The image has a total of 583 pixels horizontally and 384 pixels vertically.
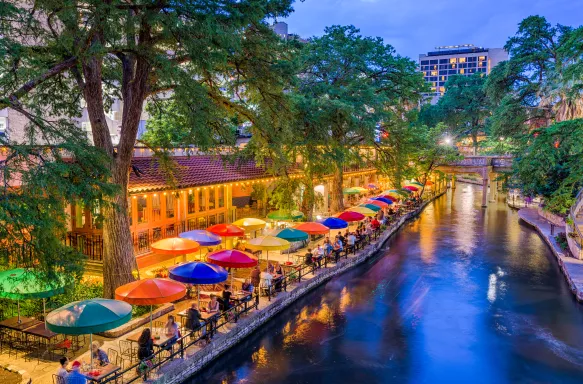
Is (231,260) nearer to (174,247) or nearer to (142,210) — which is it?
(174,247)

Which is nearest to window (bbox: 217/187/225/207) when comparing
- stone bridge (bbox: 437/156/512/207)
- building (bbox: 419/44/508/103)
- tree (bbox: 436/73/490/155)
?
stone bridge (bbox: 437/156/512/207)

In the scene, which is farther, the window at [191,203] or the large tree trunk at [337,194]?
the large tree trunk at [337,194]

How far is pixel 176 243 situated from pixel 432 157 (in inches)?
1542

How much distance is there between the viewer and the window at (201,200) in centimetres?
2403

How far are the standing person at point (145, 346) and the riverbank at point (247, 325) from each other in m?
0.59

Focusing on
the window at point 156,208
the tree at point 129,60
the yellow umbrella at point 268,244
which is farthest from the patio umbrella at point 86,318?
the window at point 156,208

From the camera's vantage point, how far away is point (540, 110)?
146 ft

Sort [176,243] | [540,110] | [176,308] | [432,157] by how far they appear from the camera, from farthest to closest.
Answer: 1. [432,157]
2. [540,110]
3. [176,243]
4. [176,308]

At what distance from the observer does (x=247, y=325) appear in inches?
597

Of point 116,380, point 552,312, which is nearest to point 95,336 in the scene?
point 116,380

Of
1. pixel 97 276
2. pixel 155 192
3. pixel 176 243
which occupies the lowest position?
pixel 97 276

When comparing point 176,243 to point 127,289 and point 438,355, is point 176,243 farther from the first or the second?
point 438,355

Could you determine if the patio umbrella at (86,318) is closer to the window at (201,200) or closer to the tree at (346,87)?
the window at (201,200)

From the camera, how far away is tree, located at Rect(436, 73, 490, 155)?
73.7m
